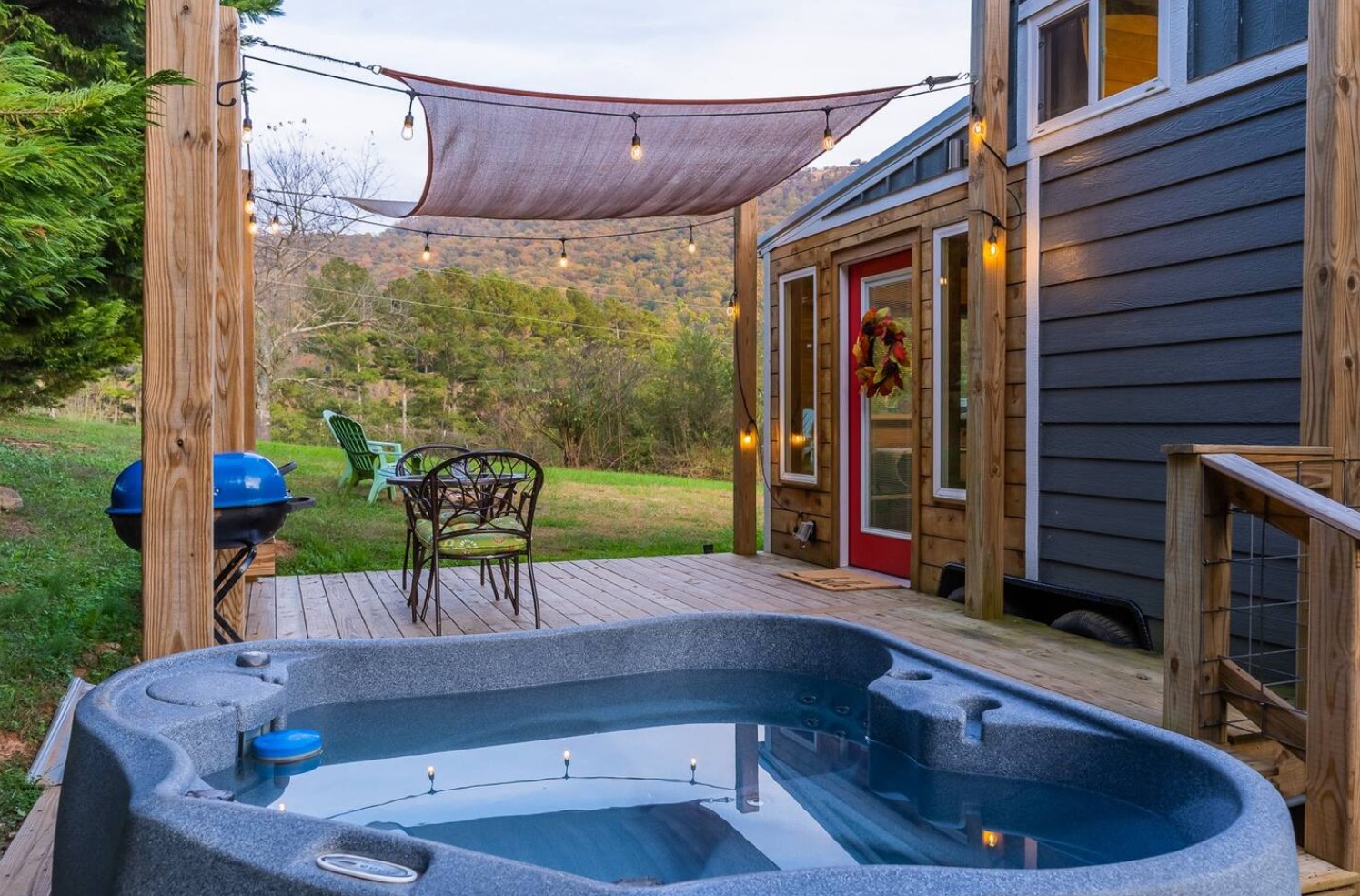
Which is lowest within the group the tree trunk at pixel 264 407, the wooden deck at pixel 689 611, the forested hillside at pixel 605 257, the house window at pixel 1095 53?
the wooden deck at pixel 689 611

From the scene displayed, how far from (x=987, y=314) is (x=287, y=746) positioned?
131 inches

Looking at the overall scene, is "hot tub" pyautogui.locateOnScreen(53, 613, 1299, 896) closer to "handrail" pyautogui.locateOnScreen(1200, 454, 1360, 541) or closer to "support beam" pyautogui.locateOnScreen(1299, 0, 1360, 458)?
"handrail" pyautogui.locateOnScreen(1200, 454, 1360, 541)

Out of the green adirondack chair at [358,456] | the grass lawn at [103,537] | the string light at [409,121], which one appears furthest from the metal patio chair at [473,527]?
the green adirondack chair at [358,456]

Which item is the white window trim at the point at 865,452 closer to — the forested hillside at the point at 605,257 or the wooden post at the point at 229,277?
the wooden post at the point at 229,277

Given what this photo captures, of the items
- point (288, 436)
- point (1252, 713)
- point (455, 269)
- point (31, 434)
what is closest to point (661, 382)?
point (455, 269)

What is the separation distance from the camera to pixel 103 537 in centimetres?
607

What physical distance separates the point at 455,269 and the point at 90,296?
392 inches

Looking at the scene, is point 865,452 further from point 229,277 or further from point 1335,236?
point 229,277

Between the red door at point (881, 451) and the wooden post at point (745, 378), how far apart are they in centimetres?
66

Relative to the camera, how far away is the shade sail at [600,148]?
14.6 feet

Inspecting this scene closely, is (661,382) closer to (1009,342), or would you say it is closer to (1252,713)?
(1009,342)

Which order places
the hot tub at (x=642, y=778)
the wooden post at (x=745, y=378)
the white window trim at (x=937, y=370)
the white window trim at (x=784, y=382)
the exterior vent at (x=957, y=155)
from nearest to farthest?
1. the hot tub at (x=642, y=778)
2. the exterior vent at (x=957, y=155)
3. the white window trim at (x=937, y=370)
4. the wooden post at (x=745, y=378)
5. the white window trim at (x=784, y=382)

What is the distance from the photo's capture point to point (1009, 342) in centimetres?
470

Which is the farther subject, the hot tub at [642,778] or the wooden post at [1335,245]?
the wooden post at [1335,245]
